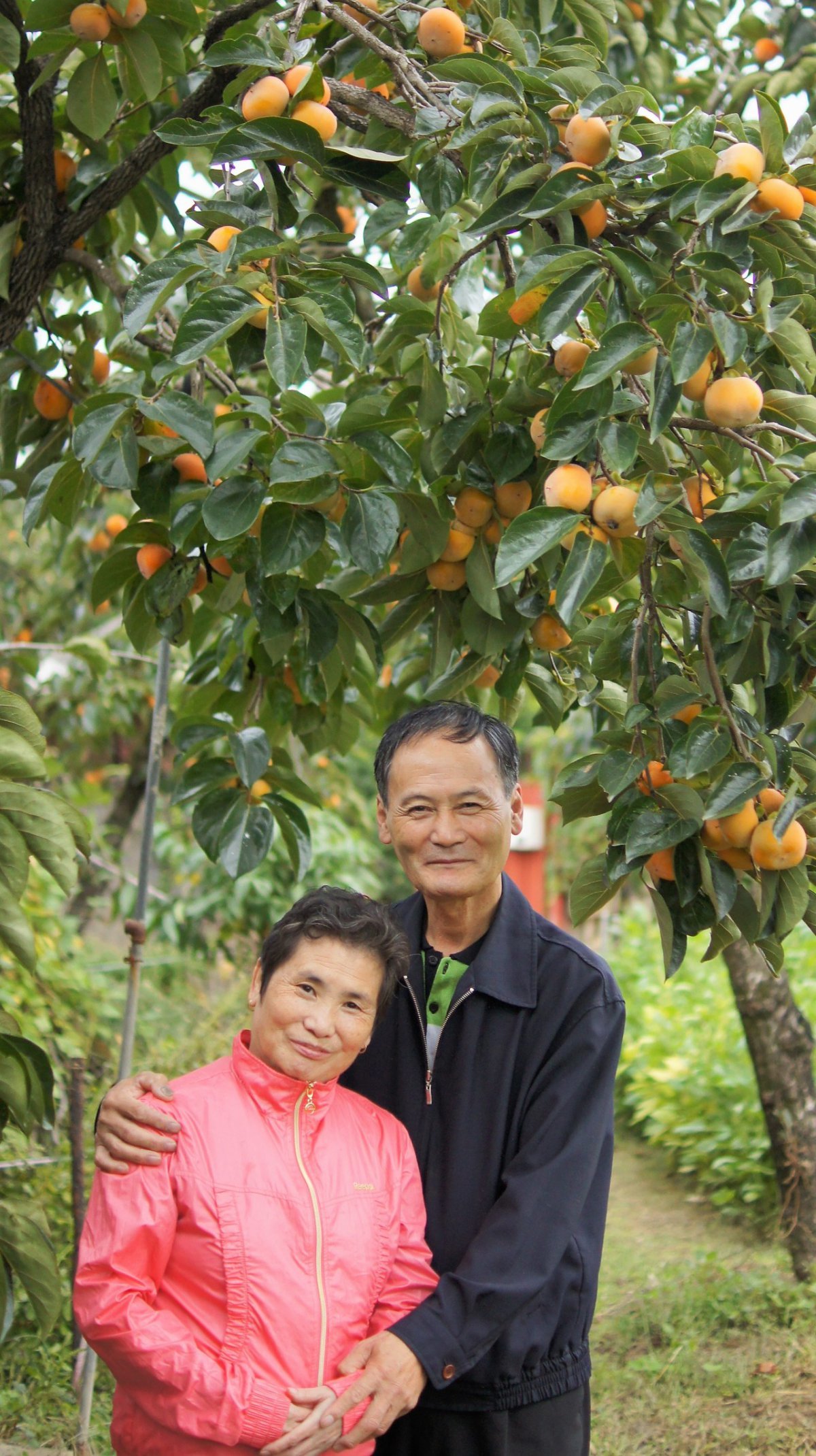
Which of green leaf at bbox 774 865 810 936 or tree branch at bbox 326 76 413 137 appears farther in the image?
tree branch at bbox 326 76 413 137

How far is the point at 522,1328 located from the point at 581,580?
0.85 m

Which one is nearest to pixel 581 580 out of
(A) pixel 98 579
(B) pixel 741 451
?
(B) pixel 741 451

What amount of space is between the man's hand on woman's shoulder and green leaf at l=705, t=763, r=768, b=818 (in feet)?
2.20

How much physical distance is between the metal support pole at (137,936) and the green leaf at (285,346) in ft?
2.93

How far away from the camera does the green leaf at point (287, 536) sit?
1633 millimetres

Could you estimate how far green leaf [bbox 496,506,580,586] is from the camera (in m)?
1.42

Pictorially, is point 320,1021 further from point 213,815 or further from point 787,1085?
point 787,1085

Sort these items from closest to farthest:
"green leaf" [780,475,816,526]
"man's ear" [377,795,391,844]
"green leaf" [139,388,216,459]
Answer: "green leaf" [780,475,816,526] → "green leaf" [139,388,216,459] → "man's ear" [377,795,391,844]

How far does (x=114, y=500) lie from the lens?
5281mm

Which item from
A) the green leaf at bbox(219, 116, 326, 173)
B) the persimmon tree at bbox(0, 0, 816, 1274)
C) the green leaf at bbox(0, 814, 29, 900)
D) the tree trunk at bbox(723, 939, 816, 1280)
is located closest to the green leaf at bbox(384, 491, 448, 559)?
the persimmon tree at bbox(0, 0, 816, 1274)

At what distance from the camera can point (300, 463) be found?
1.56 metres

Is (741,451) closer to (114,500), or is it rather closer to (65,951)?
(65,951)

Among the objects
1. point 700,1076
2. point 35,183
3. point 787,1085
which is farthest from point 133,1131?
point 700,1076

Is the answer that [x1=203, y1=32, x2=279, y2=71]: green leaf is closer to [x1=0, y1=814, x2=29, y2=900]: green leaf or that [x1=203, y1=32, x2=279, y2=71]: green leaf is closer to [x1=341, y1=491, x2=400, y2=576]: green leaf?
[x1=341, y1=491, x2=400, y2=576]: green leaf
